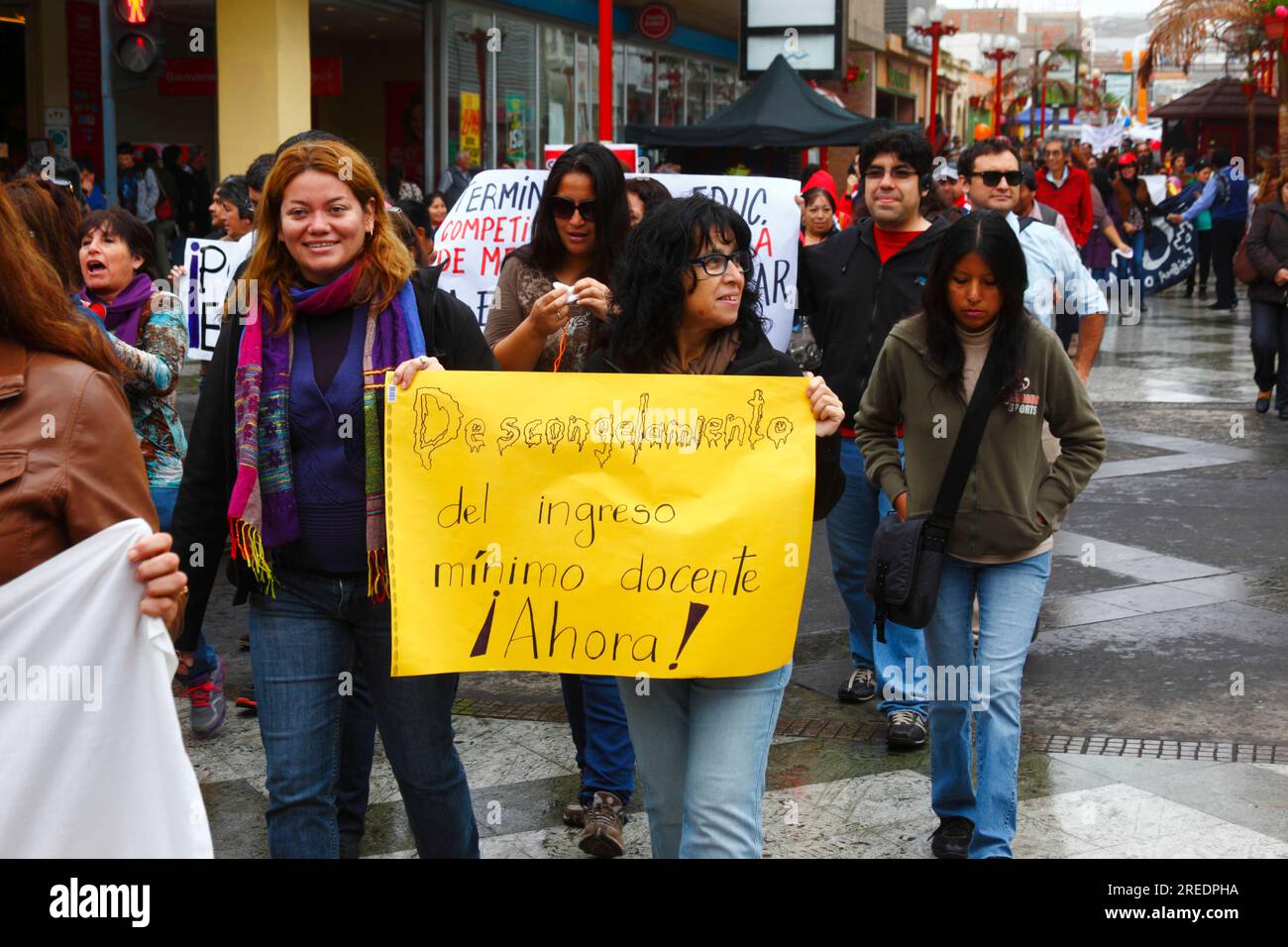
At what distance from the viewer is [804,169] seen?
68.3 feet

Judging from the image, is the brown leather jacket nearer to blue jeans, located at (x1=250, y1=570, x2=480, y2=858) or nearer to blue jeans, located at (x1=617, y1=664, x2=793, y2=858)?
blue jeans, located at (x1=250, y1=570, x2=480, y2=858)

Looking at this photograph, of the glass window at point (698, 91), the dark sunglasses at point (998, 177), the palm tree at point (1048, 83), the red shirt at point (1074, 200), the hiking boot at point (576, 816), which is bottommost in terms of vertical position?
the hiking boot at point (576, 816)

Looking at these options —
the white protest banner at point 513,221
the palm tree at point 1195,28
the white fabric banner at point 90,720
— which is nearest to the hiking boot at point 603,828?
the white fabric banner at point 90,720

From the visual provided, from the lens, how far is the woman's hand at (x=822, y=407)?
3.60 m

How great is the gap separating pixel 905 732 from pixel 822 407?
228 centimetres

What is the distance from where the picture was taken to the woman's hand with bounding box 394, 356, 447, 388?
11.6 feet

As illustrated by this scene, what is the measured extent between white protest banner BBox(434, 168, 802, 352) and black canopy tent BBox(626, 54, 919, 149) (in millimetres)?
11117

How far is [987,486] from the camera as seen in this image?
4418 mm

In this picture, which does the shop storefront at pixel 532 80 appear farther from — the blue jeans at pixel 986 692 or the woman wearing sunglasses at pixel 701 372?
the woman wearing sunglasses at pixel 701 372

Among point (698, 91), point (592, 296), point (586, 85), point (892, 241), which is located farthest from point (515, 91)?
point (592, 296)

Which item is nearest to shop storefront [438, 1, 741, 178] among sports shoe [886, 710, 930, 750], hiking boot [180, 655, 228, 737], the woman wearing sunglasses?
hiking boot [180, 655, 228, 737]

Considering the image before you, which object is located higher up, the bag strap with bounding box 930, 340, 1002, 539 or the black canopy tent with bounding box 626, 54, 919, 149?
the black canopy tent with bounding box 626, 54, 919, 149

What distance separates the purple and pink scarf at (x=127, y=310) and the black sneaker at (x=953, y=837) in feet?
10.5
